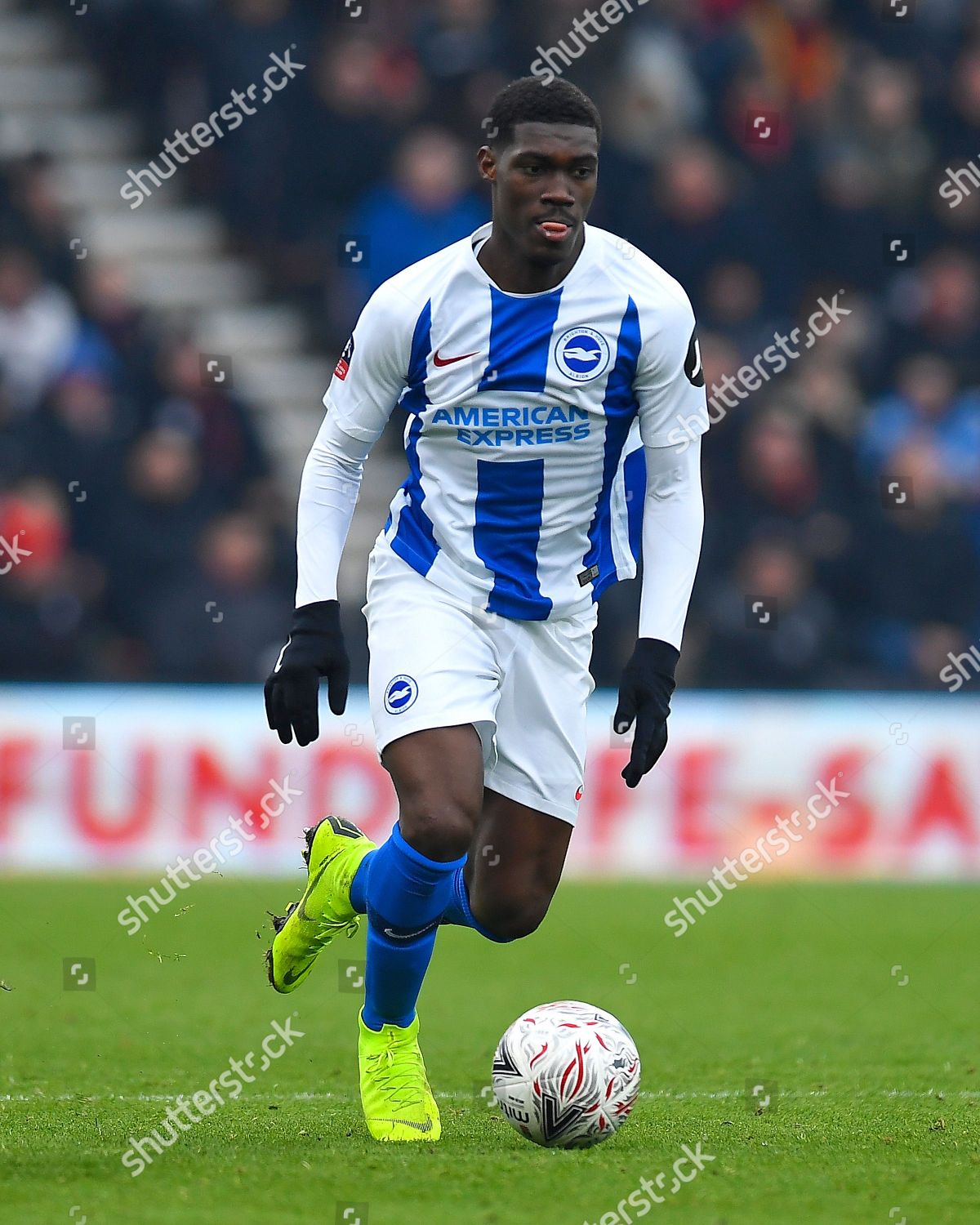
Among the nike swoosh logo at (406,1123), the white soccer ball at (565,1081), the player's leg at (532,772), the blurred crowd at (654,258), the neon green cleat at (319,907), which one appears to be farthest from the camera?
the blurred crowd at (654,258)

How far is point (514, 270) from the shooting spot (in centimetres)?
484

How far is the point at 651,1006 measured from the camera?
7.19m

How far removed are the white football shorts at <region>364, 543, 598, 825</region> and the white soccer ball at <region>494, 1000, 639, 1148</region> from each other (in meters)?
0.62

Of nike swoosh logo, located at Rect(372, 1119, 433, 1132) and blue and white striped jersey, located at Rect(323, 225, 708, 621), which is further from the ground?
blue and white striped jersey, located at Rect(323, 225, 708, 621)

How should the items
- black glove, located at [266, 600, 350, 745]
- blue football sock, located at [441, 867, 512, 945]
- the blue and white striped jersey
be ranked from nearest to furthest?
Result: black glove, located at [266, 600, 350, 745]
the blue and white striped jersey
blue football sock, located at [441, 867, 512, 945]

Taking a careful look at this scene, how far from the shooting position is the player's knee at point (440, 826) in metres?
4.48

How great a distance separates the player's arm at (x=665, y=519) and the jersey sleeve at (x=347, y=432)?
2.06 ft

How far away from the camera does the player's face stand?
4613 millimetres

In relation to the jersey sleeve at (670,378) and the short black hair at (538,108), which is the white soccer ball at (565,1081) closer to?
the jersey sleeve at (670,378)

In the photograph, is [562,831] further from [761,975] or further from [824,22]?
[824,22]

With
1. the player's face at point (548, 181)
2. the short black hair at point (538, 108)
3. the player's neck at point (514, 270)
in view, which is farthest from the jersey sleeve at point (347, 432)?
the short black hair at point (538, 108)

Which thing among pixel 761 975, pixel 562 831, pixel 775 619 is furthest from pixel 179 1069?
pixel 775 619

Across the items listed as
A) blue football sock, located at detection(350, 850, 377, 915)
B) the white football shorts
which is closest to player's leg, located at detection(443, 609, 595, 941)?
the white football shorts

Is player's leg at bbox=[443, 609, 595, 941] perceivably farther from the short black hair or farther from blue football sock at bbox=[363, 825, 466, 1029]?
the short black hair
